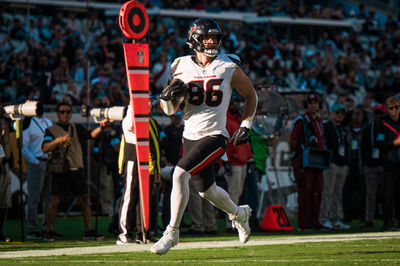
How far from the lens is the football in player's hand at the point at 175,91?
24.2 feet

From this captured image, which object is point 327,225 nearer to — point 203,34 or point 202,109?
point 202,109

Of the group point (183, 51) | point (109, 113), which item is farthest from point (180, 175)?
point (183, 51)

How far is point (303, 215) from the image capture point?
42.1ft

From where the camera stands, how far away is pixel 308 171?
1289 cm

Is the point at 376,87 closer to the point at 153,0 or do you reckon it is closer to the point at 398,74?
the point at 398,74

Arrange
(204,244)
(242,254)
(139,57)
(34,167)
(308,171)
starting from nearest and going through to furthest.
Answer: (242,254)
(139,57)
(204,244)
(34,167)
(308,171)

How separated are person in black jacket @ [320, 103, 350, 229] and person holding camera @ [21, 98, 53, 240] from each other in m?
4.65

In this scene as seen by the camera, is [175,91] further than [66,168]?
No

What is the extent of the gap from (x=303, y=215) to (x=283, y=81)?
9.39 meters

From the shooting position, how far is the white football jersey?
7594mm

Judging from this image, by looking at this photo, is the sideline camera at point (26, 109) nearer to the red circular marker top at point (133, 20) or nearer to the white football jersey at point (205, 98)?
the red circular marker top at point (133, 20)

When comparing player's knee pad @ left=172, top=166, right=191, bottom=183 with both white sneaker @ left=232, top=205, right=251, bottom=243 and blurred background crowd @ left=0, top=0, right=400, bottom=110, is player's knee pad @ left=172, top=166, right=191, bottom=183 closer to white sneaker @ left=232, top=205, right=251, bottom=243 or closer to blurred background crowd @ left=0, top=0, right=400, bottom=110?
white sneaker @ left=232, top=205, right=251, bottom=243

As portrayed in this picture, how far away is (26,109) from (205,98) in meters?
3.88

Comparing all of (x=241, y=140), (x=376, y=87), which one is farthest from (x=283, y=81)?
(x=241, y=140)
